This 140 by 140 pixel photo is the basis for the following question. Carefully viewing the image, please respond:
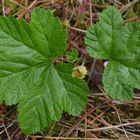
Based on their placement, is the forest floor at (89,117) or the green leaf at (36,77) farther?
the forest floor at (89,117)

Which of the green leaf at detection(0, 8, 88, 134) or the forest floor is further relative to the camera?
the forest floor

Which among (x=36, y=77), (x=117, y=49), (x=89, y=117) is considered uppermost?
(x=117, y=49)

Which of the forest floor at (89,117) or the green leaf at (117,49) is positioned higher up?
the green leaf at (117,49)

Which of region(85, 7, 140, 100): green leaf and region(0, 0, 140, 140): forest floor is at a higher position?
region(85, 7, 140, 100): green leaf

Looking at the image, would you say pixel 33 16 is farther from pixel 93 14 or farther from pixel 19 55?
pixel 93 14

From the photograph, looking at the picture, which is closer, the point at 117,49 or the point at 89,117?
the point at 117,49
